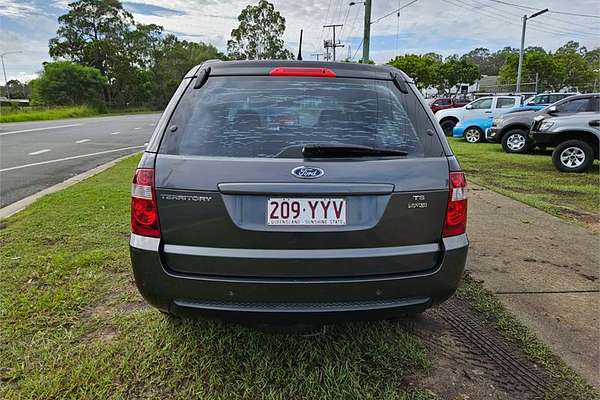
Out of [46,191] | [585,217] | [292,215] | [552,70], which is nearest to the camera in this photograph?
[292,215]

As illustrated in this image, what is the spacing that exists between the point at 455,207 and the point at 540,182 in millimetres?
7042

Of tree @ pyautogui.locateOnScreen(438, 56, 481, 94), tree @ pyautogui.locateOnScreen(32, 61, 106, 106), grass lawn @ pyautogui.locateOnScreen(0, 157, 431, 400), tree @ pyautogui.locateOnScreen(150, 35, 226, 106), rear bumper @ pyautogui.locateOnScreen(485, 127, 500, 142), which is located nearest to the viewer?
grass lawn @ pyautogui.locateOnScreen(0, 157, 431, 400)

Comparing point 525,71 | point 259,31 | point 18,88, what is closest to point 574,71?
point 525,71

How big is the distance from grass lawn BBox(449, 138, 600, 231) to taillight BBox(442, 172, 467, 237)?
3.89m

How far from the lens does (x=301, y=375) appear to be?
7.27 ft

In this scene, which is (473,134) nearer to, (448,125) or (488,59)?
(448,125)

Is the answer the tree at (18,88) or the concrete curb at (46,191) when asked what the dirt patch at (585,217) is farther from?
the tree at (18,88)

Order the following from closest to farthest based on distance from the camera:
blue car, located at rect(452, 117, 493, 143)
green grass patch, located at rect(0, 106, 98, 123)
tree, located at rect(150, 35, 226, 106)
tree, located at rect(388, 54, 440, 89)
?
blue car, located at rect(452, 117, 493, 143), green grass patch, located at rect(0, 106, 98, 123), tree, located at rect(388, 54, 440, 89), tree, located at rect(150, 35, 226, 106)

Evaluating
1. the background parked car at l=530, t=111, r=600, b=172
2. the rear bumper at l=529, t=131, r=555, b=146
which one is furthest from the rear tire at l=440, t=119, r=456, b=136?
the background parked car at l=530, t=111, r=600, b=172

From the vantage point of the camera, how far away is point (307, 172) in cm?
188

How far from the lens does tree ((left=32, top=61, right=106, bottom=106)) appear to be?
44406 millimetres

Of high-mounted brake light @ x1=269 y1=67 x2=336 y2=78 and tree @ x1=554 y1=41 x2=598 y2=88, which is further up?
tree @ x1=554 y1=41 x2=598 y2=88

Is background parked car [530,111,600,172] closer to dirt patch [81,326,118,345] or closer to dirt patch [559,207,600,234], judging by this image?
dirt patch [559,207,600,234]

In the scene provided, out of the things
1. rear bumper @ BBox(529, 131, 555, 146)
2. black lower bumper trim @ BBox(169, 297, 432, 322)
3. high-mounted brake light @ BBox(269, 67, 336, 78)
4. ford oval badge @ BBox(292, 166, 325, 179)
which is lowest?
black lower bumper trim @ BBox(169, 297, 432, 322)
